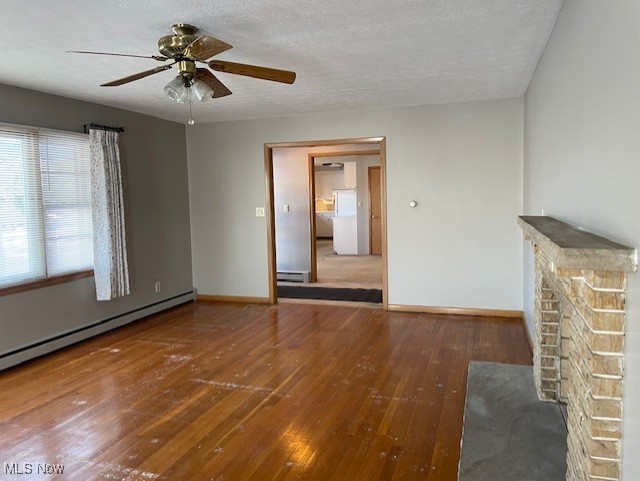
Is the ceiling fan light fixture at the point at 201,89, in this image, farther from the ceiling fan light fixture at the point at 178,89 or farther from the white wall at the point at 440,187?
the white wall at the point at 440,187

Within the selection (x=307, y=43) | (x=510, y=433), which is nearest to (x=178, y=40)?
(x=307, y=43)

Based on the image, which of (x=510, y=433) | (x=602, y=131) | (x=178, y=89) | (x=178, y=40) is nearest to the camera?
(x=602, y=131)

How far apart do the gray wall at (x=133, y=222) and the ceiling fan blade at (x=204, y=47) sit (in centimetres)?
218

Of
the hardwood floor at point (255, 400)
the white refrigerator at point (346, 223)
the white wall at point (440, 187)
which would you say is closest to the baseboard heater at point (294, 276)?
the white wall at point (440, 187)

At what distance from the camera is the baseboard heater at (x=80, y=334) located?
3.88 metres

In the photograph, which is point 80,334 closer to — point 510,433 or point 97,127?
point 97,127

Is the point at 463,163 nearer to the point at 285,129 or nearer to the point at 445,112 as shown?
the point at 445,112

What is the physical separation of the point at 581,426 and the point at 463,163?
148 inches

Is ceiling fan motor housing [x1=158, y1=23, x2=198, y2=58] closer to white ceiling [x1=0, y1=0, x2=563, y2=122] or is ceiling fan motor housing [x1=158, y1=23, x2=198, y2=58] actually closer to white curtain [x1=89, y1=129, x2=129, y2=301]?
white ceiling [x1=0, y1=0, x2=563, y2=122]

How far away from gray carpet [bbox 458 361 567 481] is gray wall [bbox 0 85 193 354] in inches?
141

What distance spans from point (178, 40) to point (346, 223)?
26.7 ft

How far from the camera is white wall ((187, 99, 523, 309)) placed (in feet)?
16.1

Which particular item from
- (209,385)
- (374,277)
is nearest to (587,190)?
(209,385)

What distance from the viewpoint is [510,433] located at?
2350 millimetres
